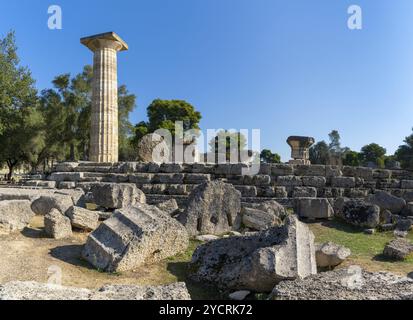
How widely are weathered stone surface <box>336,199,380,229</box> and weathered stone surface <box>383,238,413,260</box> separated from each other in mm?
2386

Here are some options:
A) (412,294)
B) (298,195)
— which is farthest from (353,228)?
(412,294)

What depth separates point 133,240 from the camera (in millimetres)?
5629

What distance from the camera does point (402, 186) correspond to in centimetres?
1227

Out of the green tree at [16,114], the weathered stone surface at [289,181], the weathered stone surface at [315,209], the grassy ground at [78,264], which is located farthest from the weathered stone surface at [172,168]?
the green tree at [16,114]

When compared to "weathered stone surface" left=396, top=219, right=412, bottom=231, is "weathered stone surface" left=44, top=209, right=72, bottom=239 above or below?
above

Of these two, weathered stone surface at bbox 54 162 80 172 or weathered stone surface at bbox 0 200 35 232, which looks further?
weathered stone surface at bbox 54 162 80 172

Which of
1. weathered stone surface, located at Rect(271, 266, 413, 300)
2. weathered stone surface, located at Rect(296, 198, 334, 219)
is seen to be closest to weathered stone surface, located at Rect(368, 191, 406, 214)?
weathered stone surface, located at Rect(296, 198, 334, 219)

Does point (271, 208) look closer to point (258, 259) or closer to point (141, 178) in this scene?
point (258, 259)

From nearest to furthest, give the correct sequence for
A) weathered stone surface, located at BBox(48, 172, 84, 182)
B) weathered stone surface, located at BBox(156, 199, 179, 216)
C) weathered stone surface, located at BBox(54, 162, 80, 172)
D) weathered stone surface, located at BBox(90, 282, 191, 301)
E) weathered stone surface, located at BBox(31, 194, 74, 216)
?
weathered stone surface, located at BBox(90, 282, 191, 301) → weathered stone surface, located at BBox(31, 194, 74, 216) → weathered stone surface, located at BBox(156, 199, 179, 216) → weathered stone surface, located at BBox(48, 172, 84, 182) → weathered stone surface, located at BBox(54, 162, 80, 172)

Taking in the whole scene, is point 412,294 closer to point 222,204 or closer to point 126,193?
point 222,204

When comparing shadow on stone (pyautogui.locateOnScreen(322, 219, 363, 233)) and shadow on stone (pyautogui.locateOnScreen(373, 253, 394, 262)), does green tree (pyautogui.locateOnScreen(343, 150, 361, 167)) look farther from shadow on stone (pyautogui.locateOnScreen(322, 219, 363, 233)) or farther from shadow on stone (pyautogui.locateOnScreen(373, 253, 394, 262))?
shadow on stone (pyautogui.locateOnScreen(373, 253, 394, 262))

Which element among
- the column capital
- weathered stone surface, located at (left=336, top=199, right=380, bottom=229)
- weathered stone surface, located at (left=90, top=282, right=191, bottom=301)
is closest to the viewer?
weathered stone surface, located at (left=90, top=282, right=191, bottom=301)

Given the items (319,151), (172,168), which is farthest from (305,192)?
(319,151)

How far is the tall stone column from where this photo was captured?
58.6ft
